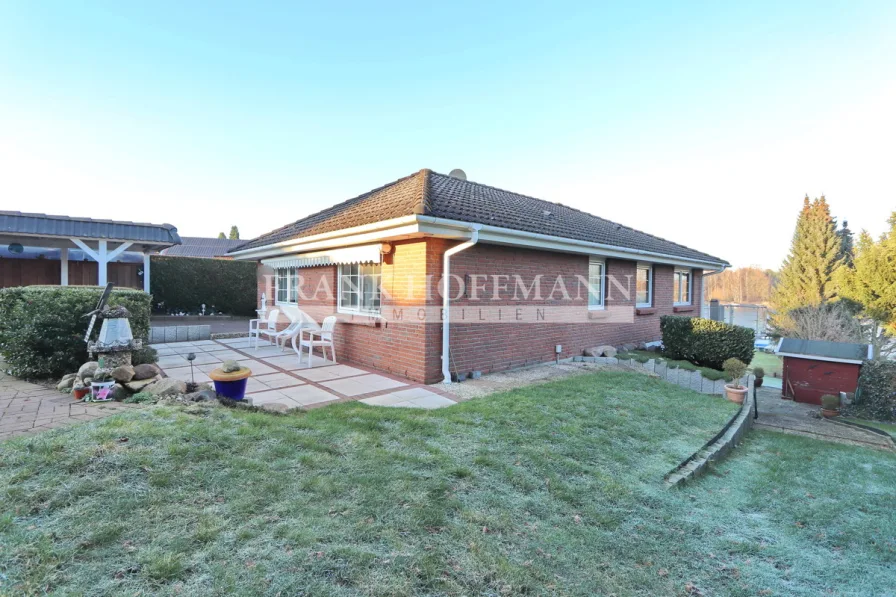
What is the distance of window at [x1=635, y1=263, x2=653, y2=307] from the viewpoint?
15.8 m

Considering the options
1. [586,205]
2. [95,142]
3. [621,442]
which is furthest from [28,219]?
[586,205]

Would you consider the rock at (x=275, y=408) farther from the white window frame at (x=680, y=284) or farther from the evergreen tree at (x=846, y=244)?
the evergreen tree at (x=846, y=244)

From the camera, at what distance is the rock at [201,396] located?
6.11 metres

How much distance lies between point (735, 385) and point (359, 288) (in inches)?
410

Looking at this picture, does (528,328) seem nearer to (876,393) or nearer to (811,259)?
(876,393)

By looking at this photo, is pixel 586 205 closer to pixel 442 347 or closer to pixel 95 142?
pixel 442 347

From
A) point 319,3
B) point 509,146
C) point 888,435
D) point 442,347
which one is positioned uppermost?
point 319,3

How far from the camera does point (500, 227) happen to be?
9430 millimetres

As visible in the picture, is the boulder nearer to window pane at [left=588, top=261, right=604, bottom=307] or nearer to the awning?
window pane at [left=588, top=261, right=604, bottom=307]

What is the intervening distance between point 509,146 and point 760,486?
53.0 ft

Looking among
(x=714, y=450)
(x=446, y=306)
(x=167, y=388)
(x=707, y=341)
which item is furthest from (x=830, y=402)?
(x=167, y=388)

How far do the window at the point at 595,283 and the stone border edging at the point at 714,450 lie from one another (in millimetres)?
5437

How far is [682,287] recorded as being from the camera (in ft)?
61.7

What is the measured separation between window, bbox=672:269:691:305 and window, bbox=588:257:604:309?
6434 millimetres
